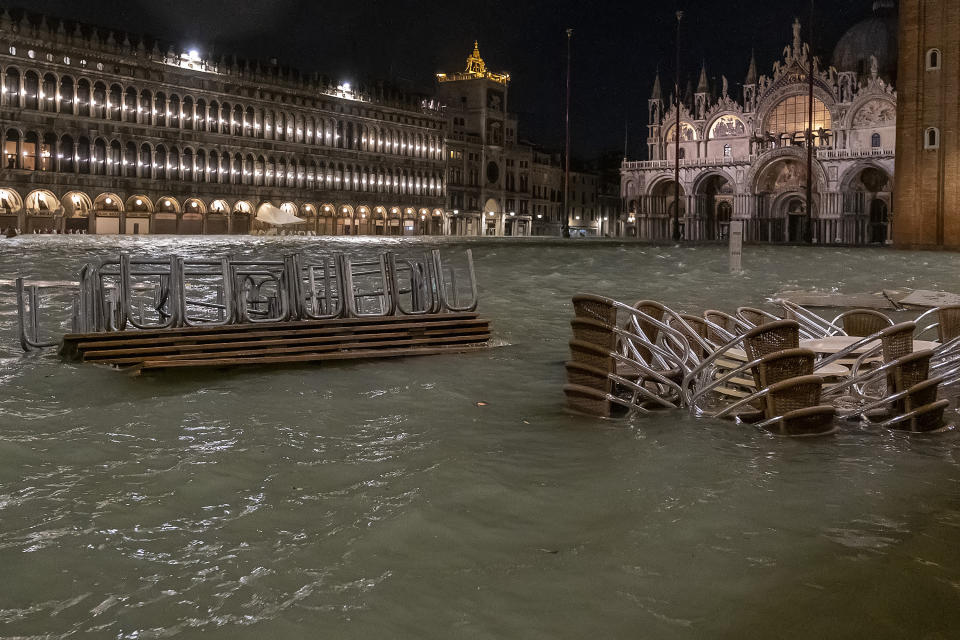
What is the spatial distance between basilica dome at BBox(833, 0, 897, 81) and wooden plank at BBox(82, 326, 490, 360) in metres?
70.0

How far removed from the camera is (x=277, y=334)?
10352 mm

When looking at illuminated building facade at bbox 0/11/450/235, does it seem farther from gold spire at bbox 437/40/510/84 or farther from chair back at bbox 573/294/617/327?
chair back at bbox 573/294/617/327

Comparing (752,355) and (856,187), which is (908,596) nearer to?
(752,355)

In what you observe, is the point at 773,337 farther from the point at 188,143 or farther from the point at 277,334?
the point at 188,143

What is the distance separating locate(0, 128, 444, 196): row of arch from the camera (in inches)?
2539

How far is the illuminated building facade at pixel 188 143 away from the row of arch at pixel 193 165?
0.33 ft

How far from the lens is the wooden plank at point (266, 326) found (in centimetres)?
976

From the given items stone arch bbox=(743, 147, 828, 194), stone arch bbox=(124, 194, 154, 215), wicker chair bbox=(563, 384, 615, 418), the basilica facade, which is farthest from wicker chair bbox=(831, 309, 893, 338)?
stone arch bbox=(124, 194, 154, 215)

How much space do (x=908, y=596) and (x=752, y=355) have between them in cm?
327

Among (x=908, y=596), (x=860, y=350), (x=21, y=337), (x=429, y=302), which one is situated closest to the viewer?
(x=908, y=596)

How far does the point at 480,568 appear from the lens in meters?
4.26

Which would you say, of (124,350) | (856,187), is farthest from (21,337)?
(856,187)

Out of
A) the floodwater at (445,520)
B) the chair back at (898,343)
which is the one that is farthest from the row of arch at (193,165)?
the chair back at (898,343)

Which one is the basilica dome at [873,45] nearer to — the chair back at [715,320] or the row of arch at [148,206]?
the row of arch at [148,206]
